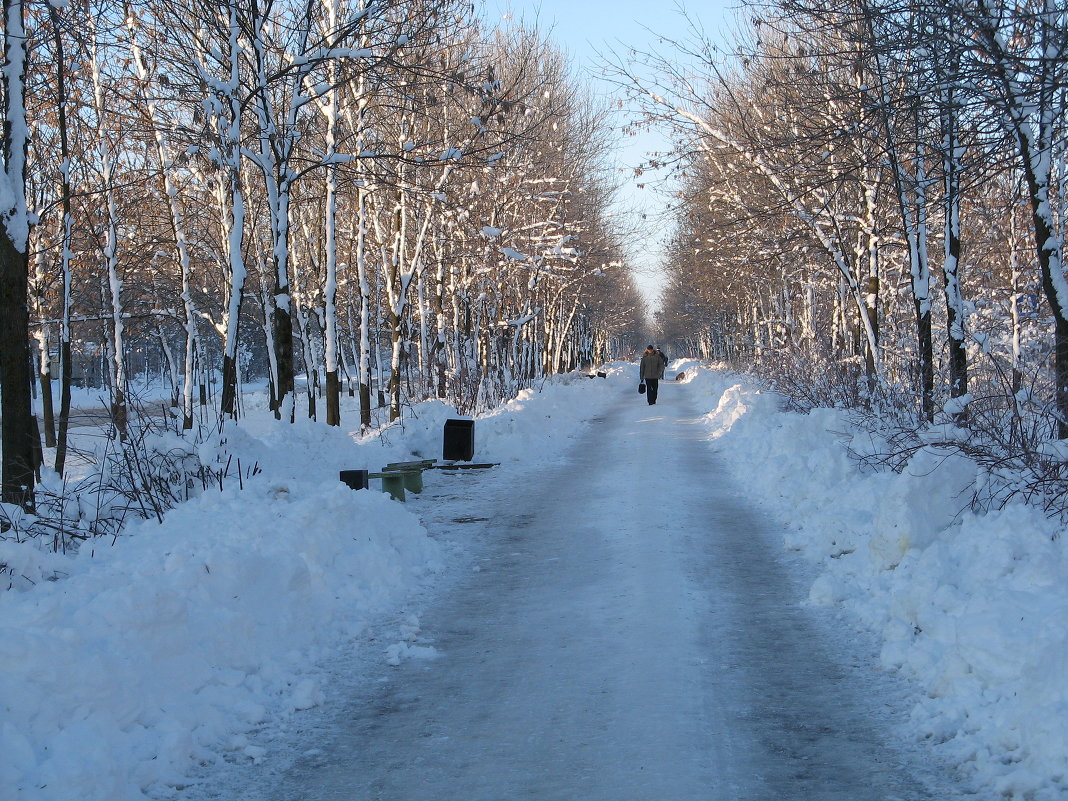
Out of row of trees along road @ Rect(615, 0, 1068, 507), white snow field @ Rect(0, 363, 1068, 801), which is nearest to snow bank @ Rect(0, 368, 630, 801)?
white snow field @ Rect(0, 363, 1068, 801)

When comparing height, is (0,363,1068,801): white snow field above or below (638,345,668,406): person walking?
below

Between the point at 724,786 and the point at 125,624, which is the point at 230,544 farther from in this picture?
the point at 724,786

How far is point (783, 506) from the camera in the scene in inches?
404

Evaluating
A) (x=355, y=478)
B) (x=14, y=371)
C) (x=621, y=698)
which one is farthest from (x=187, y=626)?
(x=355, y=478)

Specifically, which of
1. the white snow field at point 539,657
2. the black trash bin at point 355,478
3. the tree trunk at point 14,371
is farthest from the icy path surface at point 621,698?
the tree trunk at point 14,371

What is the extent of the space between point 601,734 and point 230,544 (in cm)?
319

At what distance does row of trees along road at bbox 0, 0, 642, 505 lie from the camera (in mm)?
12125

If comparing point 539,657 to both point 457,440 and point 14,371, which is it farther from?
point 457,440

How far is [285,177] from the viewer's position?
14273 mm

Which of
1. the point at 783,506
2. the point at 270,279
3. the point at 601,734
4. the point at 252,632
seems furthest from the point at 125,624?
the point at 270,279

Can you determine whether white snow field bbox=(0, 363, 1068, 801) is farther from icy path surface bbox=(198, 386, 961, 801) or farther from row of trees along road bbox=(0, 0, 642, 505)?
row of trees along road bbox=(0, 0, 642, 505)

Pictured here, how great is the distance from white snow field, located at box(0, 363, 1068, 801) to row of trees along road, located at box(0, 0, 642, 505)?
353cm

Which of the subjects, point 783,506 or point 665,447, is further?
point 665,447

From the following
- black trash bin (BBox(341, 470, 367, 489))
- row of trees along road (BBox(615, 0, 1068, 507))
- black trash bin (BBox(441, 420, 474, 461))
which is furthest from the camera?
black trash bin (BBox(441, 420, 474, 461))
